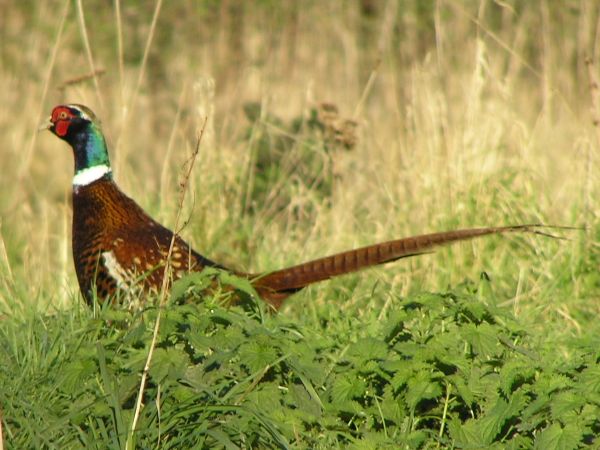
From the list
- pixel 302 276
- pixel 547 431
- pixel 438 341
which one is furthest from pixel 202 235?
pixel 547 431

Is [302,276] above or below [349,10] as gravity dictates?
below

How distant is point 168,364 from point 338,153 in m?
2.89

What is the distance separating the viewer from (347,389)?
307 centimetres

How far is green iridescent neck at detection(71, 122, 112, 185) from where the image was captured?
180 inches

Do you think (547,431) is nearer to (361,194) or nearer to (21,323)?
(21,323)

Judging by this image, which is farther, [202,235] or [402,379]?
[202,235]

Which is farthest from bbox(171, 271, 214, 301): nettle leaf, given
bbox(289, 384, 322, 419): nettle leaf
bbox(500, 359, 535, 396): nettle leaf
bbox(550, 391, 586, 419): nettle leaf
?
bbox(550, 391, 586, 419): nettle leaf

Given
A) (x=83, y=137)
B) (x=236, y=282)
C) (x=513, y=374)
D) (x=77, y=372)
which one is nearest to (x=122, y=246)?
(x=83, y=137)

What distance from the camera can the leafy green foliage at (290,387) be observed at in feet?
9.61

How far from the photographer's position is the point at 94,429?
2971 mm

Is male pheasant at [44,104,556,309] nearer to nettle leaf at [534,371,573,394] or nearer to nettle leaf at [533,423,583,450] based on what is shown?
nettle leaf at [534,371,573,394]

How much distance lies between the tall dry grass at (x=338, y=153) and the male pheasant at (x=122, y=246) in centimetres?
20

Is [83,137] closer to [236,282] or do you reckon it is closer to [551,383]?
[236,282]

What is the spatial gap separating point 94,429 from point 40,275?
163 centimetres
